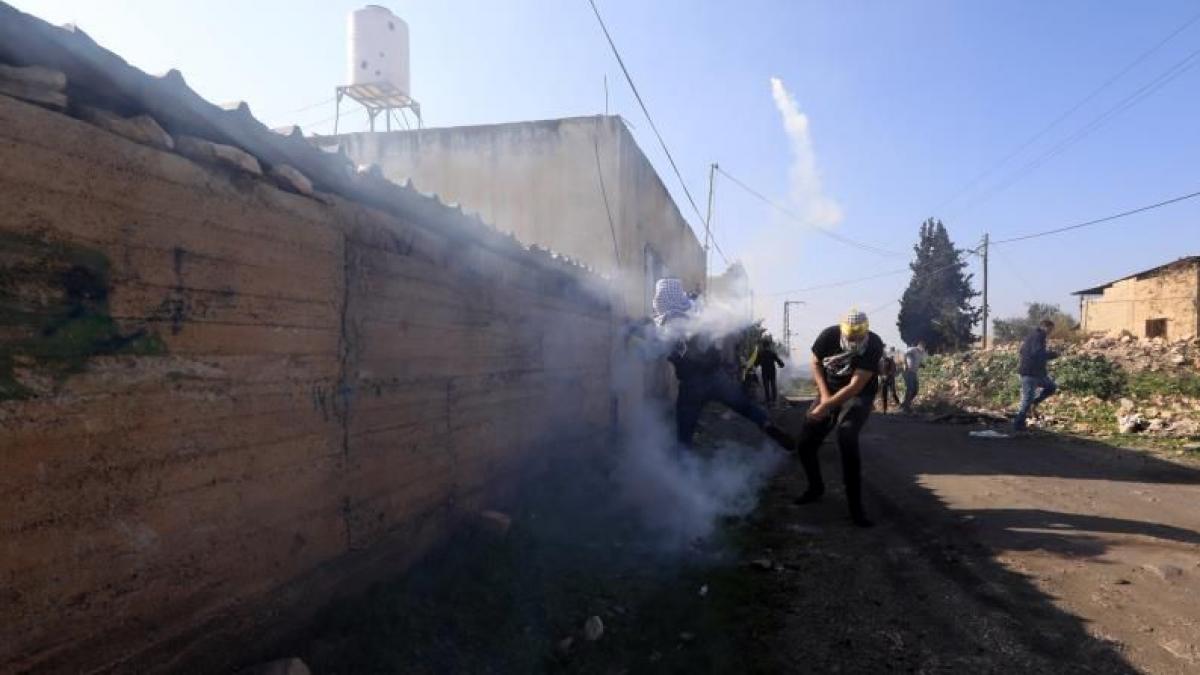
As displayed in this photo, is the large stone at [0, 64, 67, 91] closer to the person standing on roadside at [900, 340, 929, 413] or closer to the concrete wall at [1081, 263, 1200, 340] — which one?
the person standing on roadside at [900, 340, 929, 413]

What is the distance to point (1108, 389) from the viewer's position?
A: 46.9ft

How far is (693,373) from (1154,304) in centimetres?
2494

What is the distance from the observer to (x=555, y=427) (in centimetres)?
626

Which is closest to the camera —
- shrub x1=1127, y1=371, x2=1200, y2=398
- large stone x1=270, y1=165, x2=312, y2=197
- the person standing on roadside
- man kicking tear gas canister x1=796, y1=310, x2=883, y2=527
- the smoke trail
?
large stone x1=270, y1=165, x2=312, y2=197

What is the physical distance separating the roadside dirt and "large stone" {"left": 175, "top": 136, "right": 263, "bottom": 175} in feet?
6.25

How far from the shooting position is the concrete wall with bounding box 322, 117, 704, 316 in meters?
10.1

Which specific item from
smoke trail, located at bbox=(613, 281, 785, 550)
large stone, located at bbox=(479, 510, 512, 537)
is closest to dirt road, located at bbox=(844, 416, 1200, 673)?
smoke trail, located at bbox=(613, 281, 785, 550)

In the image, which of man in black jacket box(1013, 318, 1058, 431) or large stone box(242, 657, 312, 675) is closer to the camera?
large stone box(242, 657, 312, 675)

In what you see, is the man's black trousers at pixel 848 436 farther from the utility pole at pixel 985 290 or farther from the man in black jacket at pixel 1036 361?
the utility pole at pixel 985 290

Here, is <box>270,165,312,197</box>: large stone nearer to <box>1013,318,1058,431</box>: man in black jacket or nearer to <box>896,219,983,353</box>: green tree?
<box>1013,318,1058,431</box>: man in black jacket

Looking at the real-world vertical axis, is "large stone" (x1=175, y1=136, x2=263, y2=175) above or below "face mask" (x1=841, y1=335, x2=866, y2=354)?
above

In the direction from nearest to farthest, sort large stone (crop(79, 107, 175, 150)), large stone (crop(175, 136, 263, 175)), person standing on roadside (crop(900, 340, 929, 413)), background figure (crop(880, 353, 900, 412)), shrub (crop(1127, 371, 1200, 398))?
large stone (crop(79, 107, 175, 150)), large stone (crop(175, 136, 263, 175)), background figure (crop(880, 353, 900, 412)), shrub (crop(1127, 371, 1200, 398)), person standing on roadside (crop(900, 340, 929, 413))

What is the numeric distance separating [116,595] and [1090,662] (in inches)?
147

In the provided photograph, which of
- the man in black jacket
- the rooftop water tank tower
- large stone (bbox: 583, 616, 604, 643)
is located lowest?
large stone (bbox: 583, 616, 604, 643)
